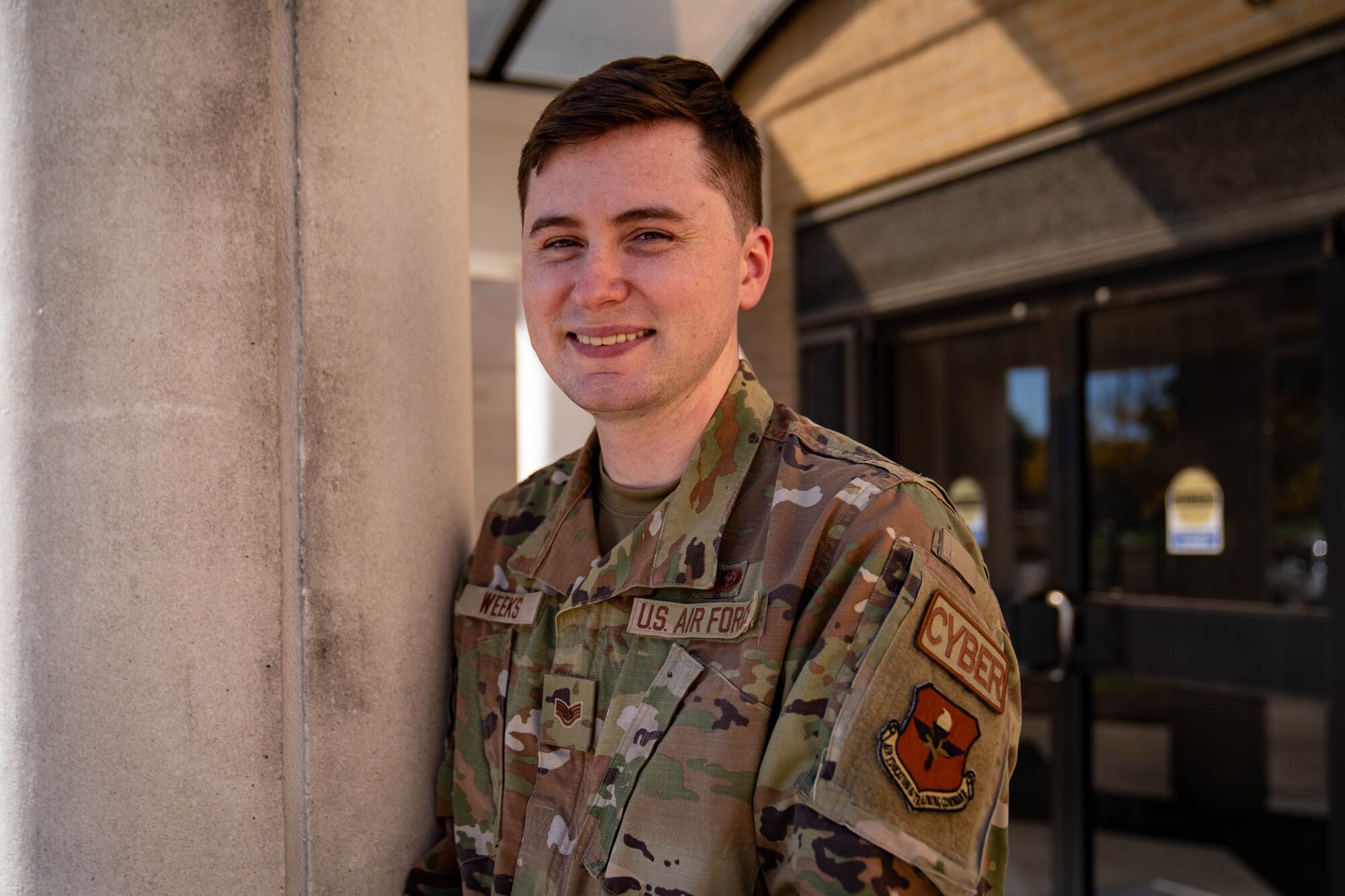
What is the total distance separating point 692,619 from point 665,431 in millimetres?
343

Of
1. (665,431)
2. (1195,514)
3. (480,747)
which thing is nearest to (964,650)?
(665,431)

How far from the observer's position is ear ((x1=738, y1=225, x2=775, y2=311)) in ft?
5.86

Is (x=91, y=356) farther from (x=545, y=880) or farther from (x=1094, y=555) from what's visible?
(x=1094, y=555)

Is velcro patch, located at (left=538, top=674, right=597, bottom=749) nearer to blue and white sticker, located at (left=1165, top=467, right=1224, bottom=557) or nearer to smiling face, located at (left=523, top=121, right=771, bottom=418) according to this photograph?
smiling face, located at (left=523, top=121, right=771, bottom=418)

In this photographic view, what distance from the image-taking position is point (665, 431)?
1.71 metres

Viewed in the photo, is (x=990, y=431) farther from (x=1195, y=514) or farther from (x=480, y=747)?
(x=480, y=747)

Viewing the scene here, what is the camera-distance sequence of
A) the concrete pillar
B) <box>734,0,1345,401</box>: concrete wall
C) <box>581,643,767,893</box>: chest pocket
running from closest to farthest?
<box>581,643,767,893</box>: chest pocket → the concrete pillar → <box>734,0,1345,401</box>: concrete wall

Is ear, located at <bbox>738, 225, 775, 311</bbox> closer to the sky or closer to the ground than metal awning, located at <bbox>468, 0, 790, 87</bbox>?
closer to the ground

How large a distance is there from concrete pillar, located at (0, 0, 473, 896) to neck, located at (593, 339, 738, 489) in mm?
414

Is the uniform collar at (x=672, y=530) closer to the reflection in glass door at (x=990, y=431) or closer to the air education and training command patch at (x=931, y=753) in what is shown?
the air education and training command patch at (x=931, y=753)

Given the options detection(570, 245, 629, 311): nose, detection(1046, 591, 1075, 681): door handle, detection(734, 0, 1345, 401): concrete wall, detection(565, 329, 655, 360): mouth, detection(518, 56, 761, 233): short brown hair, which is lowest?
detection(1046, 591, 1075, 681): door handle

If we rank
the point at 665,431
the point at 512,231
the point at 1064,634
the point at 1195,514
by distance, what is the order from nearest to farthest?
the point at 665,431, the point at 1195,514, the point at 1064,634, the point at 512,231

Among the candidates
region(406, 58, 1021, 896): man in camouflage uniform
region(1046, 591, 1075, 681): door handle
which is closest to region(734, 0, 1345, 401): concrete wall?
region(1046, 591, 1075, 681): door handle

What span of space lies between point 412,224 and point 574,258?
1.08ft
